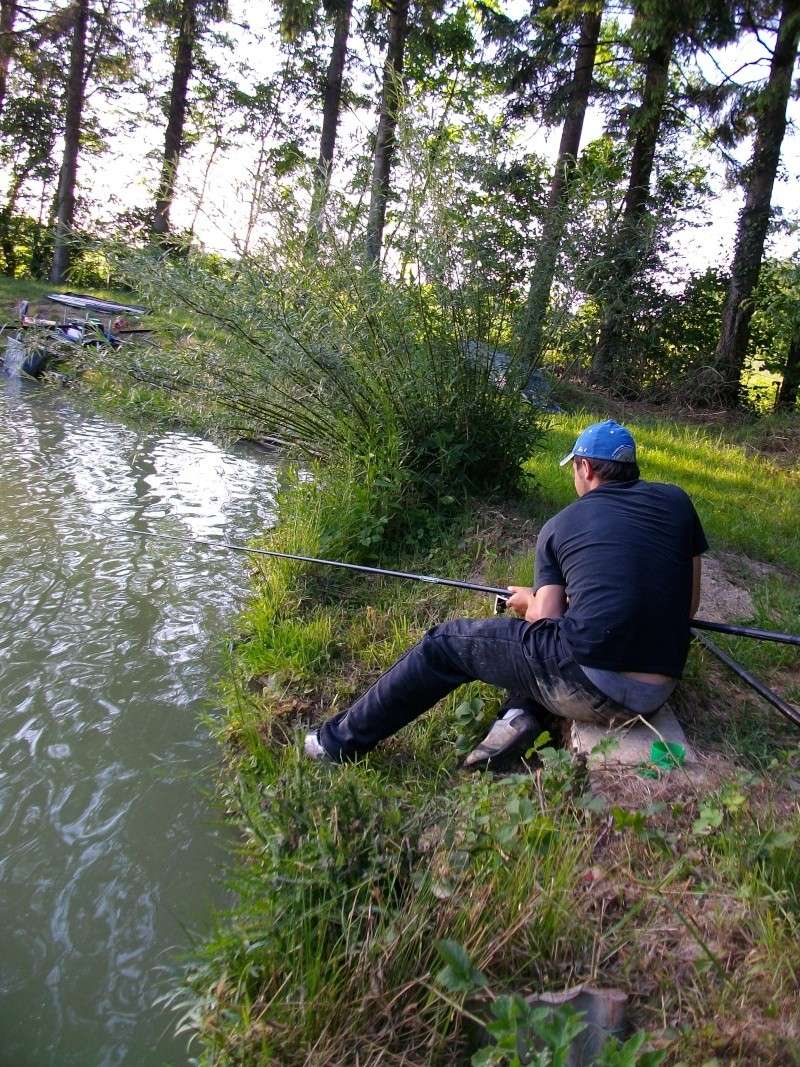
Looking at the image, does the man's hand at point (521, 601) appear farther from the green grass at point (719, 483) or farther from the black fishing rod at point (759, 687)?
the green grass at point (719, 483)

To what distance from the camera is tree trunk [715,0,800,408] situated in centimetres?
1170

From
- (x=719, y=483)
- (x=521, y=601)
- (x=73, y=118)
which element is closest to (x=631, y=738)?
(x=521, y=601)

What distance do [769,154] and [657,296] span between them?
8.37 ft

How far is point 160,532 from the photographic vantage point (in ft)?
20.3

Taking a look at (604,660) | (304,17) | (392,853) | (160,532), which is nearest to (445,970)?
(392,853)

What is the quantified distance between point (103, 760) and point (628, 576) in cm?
227

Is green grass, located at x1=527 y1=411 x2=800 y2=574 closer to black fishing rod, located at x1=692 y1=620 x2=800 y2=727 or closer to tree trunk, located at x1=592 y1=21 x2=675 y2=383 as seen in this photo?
tree trunk, located at x1=592 y1=21 x2=675 y2=383

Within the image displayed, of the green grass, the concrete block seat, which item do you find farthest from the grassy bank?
the green grass

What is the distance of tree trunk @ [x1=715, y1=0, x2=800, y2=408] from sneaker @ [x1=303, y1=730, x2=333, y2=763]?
10981mm

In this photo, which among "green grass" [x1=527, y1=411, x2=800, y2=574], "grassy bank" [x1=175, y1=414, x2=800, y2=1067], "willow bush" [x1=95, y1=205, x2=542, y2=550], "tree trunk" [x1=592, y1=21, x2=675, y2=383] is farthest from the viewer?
"tree trunk" [x1=592, y1=21, x2=675, y2=383]

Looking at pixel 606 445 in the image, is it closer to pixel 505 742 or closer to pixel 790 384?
pixel 505 742

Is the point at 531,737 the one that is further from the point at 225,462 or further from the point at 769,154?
the point at 769,154

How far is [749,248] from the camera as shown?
40.8 feet

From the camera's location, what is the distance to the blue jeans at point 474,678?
114 inches
